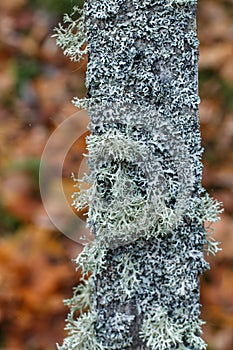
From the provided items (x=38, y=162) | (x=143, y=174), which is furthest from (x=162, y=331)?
(x=38, y=162)

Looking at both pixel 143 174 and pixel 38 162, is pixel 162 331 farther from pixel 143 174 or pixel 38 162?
pixel 38 162

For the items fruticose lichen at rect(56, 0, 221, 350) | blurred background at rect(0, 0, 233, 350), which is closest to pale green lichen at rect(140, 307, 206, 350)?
fruticose lichen at rect(56, 0, 221, 350)

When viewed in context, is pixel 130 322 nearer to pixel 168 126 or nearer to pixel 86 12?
pixel 168 126

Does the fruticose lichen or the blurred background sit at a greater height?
the blurred background

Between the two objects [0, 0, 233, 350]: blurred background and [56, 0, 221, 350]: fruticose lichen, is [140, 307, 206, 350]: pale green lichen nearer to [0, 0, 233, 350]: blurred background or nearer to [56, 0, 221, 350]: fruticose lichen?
[56, 0, 221, 350]: fruticose lichen

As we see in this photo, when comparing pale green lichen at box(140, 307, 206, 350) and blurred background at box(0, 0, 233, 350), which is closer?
pale green lichen at box(140, 307, 206, 350)

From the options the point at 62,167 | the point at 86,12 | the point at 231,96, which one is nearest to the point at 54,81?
the point at 62,167
